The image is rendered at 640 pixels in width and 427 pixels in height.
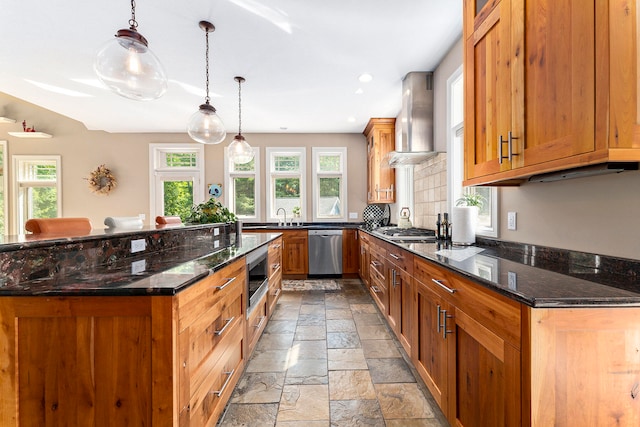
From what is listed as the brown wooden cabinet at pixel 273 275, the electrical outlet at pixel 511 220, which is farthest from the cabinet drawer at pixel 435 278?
the brown wooden cabinet at pixel 273 275

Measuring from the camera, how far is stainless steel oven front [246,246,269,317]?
2113 mm

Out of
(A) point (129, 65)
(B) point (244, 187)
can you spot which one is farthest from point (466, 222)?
(B) point (244, 187)

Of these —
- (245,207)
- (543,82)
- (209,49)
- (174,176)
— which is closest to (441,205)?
(543,82)

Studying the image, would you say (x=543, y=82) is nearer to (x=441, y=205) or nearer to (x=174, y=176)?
(x=441, y=205)

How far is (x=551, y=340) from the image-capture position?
0.85m

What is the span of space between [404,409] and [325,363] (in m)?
0.67

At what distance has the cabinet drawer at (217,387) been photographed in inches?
45.6

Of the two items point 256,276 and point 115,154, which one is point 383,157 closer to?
point 256,276

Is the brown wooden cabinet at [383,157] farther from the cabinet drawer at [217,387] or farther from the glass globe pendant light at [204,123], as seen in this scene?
the cabinet drawer at [217,387]

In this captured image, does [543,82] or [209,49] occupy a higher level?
[209,49]

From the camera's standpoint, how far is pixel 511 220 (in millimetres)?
1862

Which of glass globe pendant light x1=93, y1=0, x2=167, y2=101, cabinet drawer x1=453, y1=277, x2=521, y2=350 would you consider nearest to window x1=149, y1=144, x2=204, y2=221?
glass globe pendant light x1=93, y1=0, x2=167, y2=101

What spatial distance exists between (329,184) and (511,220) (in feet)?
13.0

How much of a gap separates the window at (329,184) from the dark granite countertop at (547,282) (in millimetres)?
3996
